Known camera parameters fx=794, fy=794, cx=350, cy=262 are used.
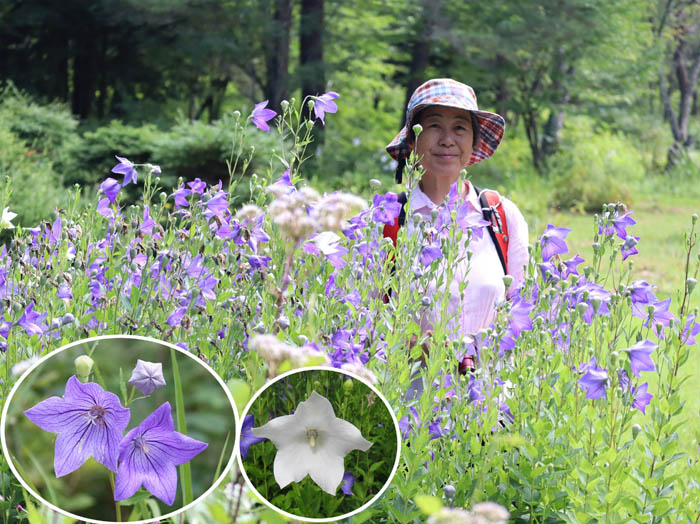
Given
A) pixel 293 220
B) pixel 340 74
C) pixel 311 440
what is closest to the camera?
pixel 293 220

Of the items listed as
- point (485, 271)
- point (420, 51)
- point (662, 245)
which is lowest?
point (662, 245)

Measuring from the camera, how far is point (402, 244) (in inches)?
79.7

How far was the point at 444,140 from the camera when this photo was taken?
123 inches

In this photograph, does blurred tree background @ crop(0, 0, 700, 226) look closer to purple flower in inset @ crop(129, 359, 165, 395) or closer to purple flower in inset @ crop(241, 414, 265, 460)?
purple flower in inset @ crop(241, 414, 265, 460)

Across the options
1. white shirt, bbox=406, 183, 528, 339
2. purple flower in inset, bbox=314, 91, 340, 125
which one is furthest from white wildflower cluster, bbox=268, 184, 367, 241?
white shirt, bbox=406, 183, 528, 339

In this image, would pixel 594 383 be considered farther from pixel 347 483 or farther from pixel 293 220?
pixel 293 220

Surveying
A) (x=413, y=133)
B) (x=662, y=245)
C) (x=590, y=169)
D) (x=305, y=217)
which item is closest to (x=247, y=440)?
(x=305, y=217)

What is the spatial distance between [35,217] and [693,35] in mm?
18451

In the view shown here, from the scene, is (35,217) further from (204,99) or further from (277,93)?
(204,99)

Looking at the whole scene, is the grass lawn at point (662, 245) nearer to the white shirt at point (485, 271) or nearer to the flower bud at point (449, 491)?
the white shirt at point (485, 271)

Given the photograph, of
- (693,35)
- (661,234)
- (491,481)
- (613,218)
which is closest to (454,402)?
(491,481)

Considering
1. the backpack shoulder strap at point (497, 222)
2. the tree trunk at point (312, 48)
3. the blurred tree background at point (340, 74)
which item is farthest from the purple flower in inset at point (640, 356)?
the tree trunk at point (312, 48)

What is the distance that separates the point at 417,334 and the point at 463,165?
1419 millimetres

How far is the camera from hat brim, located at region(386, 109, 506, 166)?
3277 mm
